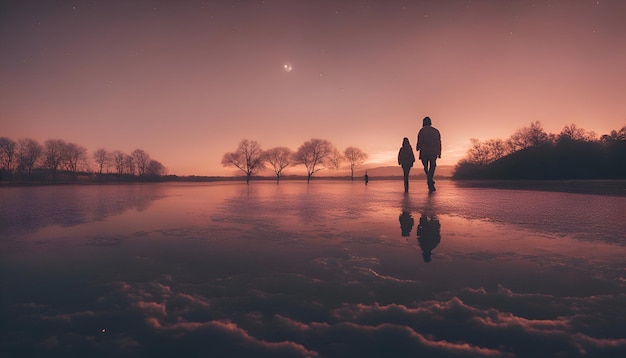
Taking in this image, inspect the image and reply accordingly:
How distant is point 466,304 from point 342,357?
1.17m

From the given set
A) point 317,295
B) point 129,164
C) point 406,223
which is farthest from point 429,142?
point 129,164

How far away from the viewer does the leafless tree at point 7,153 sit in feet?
182

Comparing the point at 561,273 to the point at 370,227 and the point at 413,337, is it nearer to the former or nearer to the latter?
the point at 413,337

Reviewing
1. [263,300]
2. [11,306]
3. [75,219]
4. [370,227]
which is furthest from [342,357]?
[75,219]

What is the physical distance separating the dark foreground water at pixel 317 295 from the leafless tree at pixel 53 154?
7720 cm

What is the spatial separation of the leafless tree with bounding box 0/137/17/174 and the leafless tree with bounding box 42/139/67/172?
4.72 meters

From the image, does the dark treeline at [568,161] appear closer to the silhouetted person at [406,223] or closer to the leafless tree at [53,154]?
the silhouetted person at [406,223]

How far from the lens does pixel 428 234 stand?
4707mm

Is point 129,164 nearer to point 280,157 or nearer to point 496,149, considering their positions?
point 280,157

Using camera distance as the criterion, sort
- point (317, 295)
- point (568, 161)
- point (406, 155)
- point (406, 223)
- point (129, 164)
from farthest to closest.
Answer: point (129, 164)
point (568, 161)
point (406, 155)
point (406, 223)
point (317, 295)

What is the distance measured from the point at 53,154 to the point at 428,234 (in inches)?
3265

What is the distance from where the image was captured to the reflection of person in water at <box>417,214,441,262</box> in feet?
12.0

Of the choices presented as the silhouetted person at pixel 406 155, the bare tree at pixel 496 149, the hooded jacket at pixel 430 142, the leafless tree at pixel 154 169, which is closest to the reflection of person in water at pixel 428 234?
the hooded jacket at pixel 430 142

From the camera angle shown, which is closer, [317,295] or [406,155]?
[317,295]
